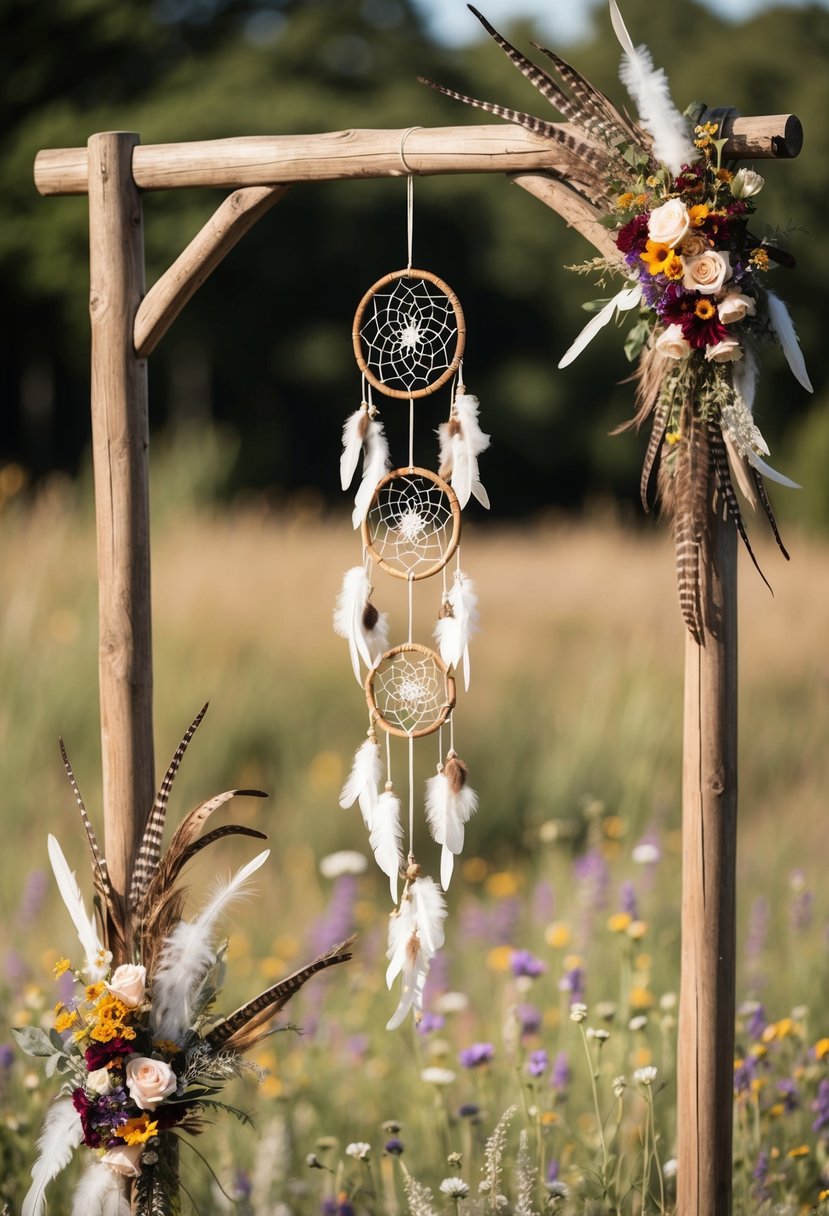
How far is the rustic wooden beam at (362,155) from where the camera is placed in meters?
2.29

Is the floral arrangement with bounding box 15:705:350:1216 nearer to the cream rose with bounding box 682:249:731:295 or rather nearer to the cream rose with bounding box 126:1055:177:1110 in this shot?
the cream rose with bounding box 126:1055:177:1110

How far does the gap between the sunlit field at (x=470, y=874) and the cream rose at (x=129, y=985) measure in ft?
1.36

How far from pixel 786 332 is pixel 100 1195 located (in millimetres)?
1954

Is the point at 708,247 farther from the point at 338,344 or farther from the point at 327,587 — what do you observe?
the point at 338,344

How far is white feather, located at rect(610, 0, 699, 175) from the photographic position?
225 centimetres

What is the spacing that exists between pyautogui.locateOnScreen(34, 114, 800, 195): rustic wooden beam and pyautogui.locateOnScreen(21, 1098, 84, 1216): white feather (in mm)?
1771

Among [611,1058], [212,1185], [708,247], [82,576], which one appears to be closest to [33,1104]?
[212,1185]

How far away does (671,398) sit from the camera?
236 centimetres

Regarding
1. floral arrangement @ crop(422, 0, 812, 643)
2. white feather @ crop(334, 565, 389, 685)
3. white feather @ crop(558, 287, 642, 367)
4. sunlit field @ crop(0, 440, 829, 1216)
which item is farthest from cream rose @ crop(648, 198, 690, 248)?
sunlit field @ crop(0, 440, 829, 1216)

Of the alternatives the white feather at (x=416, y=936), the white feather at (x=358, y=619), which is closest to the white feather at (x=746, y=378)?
the white feather at (x=358, y=619)

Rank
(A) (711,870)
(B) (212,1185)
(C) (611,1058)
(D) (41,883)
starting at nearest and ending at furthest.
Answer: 1. (A) (711,870)
2. (B) (212,1185)
3. (C) (611,1058)
4. (D) (41,883)

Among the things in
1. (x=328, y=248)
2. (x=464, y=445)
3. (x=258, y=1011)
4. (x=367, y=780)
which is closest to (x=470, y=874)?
(x=258, y=1011)

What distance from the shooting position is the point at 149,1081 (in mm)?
2451

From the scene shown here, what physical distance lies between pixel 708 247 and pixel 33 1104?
2.29 meters
